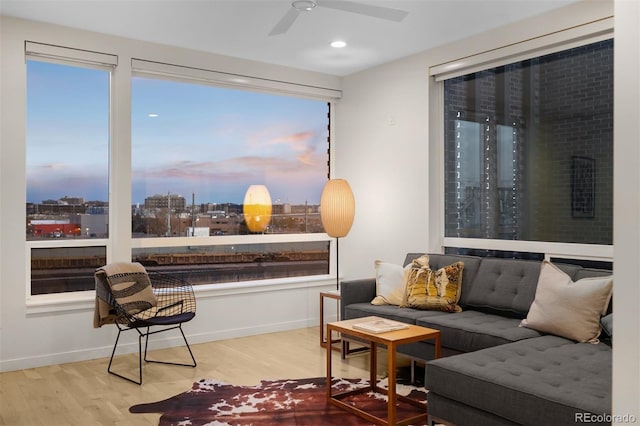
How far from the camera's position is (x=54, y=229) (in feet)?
15.3

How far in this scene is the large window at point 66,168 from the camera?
4594mm

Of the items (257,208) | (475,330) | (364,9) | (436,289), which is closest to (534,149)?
(436,289)

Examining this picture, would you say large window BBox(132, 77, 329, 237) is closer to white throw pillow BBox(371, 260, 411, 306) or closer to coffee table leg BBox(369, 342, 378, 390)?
white throw pillow BBox(371, 260, 411, 306)

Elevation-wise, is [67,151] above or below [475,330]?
above

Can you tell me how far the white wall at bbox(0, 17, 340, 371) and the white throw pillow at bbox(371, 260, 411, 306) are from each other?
1.54 meters

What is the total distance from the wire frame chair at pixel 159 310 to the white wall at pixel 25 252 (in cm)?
30

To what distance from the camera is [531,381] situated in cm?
257

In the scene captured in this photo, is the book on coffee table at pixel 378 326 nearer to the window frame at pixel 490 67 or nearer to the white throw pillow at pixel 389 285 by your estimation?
the white throw pillow at pixel 389 285

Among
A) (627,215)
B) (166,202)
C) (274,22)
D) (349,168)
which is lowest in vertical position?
(627,215)

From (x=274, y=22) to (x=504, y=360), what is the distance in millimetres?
3063

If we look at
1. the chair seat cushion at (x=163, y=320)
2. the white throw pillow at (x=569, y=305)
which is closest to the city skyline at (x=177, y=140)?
the chair seat cushion at (x=163, y=320)

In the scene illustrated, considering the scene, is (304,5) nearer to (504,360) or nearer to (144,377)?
(504,360)

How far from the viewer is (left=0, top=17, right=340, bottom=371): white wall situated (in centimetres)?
430

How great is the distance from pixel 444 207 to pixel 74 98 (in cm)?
343
